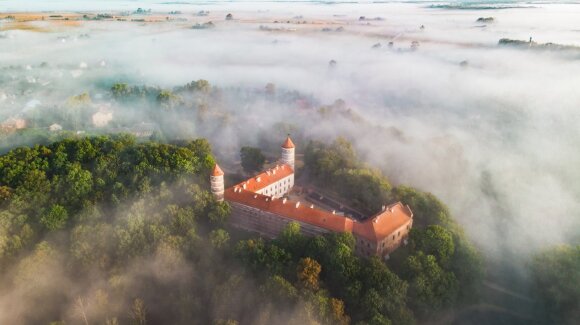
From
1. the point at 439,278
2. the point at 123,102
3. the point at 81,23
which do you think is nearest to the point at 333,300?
the point at 439,278

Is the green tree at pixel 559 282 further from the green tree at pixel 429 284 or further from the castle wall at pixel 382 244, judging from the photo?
the castle wall at pixel 382 244

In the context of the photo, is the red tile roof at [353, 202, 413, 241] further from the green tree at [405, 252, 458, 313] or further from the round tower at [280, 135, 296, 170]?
the round tower at [280, 135, 296, 170]

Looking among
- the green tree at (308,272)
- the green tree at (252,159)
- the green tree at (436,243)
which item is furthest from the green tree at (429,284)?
the green tree at (252,159)

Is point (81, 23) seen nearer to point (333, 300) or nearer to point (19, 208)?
point (19, 208)

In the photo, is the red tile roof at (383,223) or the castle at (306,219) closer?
the red tile roof at (383,223)

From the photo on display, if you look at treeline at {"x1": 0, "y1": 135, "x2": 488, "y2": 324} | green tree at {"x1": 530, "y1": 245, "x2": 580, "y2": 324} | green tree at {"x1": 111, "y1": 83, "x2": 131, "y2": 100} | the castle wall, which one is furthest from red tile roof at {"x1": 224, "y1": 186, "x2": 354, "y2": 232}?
green tree at {"x1": 111, "y1": 83, "x2": 131, "y2": 100}
